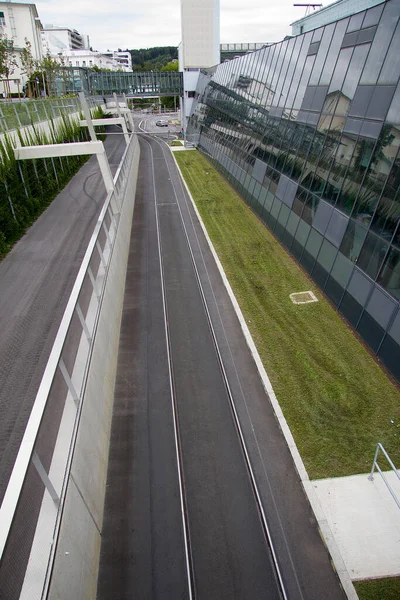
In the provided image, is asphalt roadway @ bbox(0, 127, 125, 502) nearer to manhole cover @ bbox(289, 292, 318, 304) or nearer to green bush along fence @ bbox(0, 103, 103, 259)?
green bush along fence @ bbox(0, 103, 103, 259)

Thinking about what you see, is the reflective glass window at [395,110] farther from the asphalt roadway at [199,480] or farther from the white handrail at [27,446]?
the white handrail at [27,446]

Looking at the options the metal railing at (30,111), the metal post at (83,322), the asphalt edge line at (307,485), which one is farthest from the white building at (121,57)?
the metal post at (83,322)

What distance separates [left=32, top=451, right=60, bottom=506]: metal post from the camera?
5148 millimetres

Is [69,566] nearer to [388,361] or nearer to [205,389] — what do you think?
[205,389]

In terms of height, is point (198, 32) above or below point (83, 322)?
above

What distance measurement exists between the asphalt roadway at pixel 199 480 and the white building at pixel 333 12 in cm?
3212

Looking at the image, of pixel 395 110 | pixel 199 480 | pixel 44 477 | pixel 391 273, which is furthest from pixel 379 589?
pixel 395 110

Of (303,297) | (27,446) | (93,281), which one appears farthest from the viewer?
(303,297)

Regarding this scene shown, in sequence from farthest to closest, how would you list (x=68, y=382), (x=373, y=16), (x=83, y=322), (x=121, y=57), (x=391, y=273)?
(x=121, y=57)
(x=373, y=16)
(x=391, y=273)
(x=83, y=322)
(x=68, y=382)

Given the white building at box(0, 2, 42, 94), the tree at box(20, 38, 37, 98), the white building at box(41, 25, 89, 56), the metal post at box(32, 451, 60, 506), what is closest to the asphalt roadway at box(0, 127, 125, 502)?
the metal post at box(32, 451, 60, 506)

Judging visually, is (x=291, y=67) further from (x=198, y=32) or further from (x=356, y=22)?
(x=198, y=32)

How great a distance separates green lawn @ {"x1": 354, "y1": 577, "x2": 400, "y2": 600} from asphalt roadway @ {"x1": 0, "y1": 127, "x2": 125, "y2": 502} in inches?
250

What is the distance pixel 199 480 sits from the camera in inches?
334

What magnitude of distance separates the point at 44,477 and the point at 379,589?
5.93m
